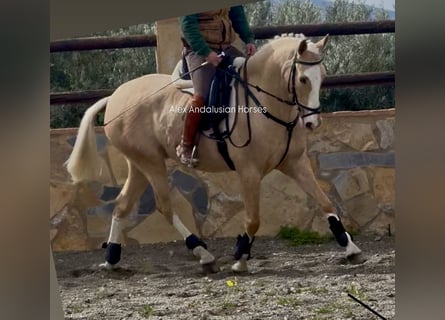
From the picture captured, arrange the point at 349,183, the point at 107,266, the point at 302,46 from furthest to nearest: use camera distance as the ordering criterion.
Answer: the point at 107,266 → the point at 349,183 → the point at 302,46

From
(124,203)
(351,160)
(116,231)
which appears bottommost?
(116,231)

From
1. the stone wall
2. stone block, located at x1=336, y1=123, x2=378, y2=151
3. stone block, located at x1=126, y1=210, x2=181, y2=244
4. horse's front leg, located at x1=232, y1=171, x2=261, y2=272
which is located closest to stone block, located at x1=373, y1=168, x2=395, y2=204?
the stone wall

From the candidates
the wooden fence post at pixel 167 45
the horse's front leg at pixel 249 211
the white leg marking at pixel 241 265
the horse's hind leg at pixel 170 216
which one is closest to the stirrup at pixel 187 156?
the horse's hind leg at pixel 170 216

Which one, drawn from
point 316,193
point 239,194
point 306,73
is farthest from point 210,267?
point 306,73

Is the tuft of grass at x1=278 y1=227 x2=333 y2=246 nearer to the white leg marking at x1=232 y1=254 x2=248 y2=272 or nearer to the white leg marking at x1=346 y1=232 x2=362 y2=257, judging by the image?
the white leg marking at x1=346 y1=232 x2=362 y2=257

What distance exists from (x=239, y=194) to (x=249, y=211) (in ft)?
0.29

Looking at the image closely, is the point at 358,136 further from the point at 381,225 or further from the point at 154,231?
the point at 154,231

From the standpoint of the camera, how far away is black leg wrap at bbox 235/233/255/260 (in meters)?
4.07

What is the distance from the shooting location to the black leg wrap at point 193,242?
4.07 metres

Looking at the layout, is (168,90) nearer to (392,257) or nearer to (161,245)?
(161,245)

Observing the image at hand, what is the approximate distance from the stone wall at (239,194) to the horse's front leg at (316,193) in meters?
0.03

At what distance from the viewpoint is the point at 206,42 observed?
157 inches

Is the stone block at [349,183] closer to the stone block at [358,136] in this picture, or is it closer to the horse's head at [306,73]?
the stone block at [358,136]

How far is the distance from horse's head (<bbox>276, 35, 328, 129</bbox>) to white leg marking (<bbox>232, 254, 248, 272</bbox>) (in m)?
0.70
